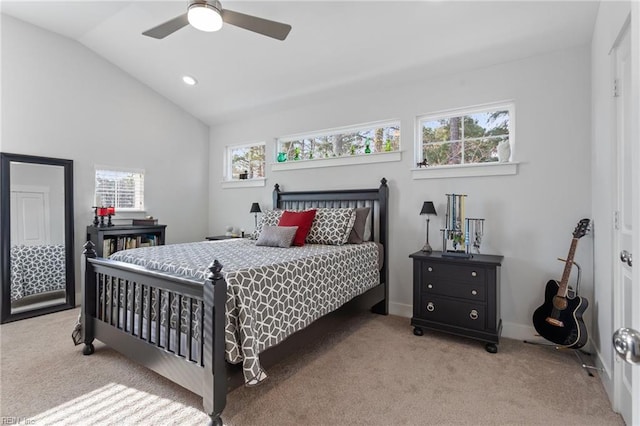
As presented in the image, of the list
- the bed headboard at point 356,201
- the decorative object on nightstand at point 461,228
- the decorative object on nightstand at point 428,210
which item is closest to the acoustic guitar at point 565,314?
the decorative object on nightstand at point 461,228

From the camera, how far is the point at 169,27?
235cm

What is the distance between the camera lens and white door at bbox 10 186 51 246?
328 centimetres

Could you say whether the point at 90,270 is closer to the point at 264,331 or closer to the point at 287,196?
the point at 264,331

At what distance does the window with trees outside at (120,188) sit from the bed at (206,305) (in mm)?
1842

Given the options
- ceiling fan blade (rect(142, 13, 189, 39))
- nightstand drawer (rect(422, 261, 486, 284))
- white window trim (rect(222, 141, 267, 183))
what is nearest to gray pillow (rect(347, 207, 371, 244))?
nightstand drawer (rect(422, 261, 486, 284))

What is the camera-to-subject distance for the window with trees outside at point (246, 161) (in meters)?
4.80

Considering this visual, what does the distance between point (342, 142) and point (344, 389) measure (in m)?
2.86

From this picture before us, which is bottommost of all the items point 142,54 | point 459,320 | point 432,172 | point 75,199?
point 459,320

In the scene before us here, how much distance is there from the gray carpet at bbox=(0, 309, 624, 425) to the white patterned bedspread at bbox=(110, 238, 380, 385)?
1.23ft

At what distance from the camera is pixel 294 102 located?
4148 mm

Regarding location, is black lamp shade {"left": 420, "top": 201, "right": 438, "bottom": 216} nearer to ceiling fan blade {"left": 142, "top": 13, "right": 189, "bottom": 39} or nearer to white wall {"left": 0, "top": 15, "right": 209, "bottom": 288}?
ceiling fan blade {"left": 142, "top": 13, "right": 189, "bottom": 39}

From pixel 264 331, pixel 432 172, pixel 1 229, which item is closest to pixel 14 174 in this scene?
pixel 1 229

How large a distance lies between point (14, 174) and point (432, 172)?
4385 millimetres

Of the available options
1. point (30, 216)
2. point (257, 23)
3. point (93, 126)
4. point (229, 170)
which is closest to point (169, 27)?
point (257, 23)
